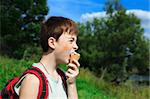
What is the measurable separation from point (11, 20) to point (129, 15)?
17178 mm

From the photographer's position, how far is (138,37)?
45875mm

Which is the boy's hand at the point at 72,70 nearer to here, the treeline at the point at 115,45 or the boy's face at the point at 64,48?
the boy's face at the point at 64,48

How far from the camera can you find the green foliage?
1772 inches

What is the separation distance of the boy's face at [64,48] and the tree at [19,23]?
2900cm

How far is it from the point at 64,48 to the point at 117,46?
4291cm

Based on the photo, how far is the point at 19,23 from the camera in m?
32.9

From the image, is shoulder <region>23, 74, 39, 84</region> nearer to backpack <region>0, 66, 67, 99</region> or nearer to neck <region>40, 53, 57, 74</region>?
backpack <region>0, 66, 67, 99</region>

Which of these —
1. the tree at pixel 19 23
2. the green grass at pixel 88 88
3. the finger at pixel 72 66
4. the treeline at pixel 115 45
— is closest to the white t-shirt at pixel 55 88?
the finger at pixel 72 66

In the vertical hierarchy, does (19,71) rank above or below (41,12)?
below

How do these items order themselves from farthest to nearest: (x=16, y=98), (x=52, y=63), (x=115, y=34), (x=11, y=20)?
(x=115, y=34)
(x=11, y=20)
(x=52, y=63)
(x=16, y=98)

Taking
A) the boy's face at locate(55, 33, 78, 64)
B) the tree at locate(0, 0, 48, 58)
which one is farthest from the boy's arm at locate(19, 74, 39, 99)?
the tree at locate(0, 0, 48, 58)

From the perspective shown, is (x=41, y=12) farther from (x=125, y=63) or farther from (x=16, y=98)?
(x=16, y=98)

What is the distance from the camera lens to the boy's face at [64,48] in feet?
8.33

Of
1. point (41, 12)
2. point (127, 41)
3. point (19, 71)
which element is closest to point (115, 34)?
point (127, 41)
